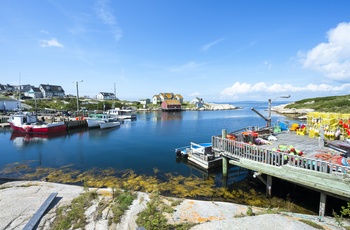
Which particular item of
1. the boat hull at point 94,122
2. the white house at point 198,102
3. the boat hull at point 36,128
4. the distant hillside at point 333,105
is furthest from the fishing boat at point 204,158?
the white house at point 198,102

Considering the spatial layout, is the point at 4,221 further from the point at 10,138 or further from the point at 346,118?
the point at 10,138

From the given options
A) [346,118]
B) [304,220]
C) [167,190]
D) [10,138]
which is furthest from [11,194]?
[10,138]

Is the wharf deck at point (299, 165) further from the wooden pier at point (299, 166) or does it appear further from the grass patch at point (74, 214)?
the grass patch at point (74, 214)

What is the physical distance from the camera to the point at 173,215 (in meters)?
7.29

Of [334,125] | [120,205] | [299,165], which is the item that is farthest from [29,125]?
[334,125]

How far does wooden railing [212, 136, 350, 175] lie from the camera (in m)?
8.23

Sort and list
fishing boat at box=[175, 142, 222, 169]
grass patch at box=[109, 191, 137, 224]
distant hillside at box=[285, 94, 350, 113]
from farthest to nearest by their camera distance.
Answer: distant hillside at box=[285, 94, 350, 113] < fishing boat at box=[175, 142, 222, 169] < grass patch at box=[109, 191, 137, 224]

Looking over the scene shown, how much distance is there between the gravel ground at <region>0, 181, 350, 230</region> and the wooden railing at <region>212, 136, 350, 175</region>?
2108 mm

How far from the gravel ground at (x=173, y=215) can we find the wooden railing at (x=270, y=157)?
2.11 meters

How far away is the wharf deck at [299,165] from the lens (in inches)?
297

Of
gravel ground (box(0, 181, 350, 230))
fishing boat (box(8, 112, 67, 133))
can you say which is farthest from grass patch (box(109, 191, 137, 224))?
fishing boat (box(8, 112, 67, 133))

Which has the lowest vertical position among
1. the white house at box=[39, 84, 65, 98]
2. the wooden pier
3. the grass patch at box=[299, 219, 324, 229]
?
the grass patch at box=[299, 219, 324, 229]

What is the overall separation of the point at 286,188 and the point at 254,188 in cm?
190

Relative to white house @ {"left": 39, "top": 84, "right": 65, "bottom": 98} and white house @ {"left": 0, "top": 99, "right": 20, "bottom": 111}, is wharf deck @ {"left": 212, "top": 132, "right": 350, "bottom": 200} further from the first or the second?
white house @ {"left": 39, "top": 84, "right": 65, "bottom": 98}
